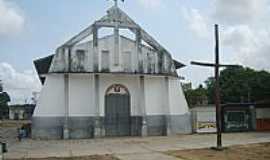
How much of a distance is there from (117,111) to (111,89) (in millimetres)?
1803

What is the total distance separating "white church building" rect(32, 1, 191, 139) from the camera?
3111 centimetres

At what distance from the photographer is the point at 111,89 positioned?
3262 centimetres

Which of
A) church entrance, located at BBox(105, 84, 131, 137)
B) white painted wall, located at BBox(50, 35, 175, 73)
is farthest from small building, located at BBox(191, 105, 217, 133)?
church entrance, located at BBox(105, 84, 131, 137)

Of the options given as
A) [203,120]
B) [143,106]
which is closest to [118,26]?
Result: [143,106]

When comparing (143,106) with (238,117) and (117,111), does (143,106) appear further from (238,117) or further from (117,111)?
(238,117)

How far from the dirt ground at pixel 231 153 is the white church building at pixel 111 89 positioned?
12134 millimetres

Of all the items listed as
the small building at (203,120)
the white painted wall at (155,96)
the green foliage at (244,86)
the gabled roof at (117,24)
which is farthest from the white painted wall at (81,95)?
the green foliage at (244,86)

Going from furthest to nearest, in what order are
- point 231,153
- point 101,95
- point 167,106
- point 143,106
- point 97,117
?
point 167,106 < point 143,106 < point 101,95 < point 97,117 < point 231,153

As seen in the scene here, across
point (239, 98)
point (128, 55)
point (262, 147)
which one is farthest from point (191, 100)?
point (262, 147)

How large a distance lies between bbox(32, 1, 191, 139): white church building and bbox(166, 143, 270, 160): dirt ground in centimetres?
1213

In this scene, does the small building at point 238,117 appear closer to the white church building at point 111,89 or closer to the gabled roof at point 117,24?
the white church building at point 111,89

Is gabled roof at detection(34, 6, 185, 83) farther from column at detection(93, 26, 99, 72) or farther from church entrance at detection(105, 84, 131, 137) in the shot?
church entrance at detection(105, 84, 131, 137)

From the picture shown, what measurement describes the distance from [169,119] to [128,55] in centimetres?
609

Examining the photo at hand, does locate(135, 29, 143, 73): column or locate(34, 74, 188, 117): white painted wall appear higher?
locate(135, 29, 143, 73): column
